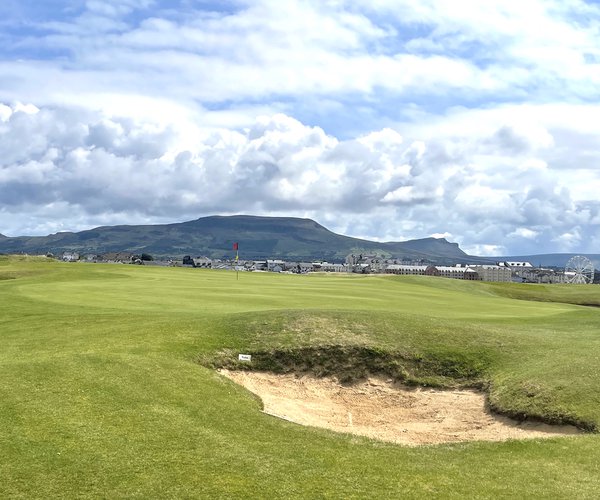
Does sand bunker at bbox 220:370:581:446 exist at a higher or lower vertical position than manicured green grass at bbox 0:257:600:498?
lower

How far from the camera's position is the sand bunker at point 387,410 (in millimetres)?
16938

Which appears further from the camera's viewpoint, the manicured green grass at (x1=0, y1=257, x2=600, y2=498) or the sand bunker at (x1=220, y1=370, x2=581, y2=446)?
the sand bunker at (x1=220, y1=370, x2=581, y2=446)

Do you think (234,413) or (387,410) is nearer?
(234,413)

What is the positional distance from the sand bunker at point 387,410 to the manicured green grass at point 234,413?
35.2 inches

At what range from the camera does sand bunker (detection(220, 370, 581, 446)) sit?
16938 mm

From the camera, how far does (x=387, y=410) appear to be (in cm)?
2050

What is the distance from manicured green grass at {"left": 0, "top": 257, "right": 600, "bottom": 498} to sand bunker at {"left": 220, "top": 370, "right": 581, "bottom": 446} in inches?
35.2

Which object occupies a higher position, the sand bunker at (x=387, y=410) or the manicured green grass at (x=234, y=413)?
the manicured green grass at (x=234, y=413)

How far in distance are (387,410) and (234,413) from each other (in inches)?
269

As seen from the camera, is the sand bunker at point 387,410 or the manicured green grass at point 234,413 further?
the sand bunker at point 387,410

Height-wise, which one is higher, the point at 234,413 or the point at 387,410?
the point at 234,413

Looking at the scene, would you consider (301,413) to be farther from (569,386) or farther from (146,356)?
(569,386)

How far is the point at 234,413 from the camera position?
15.8 m

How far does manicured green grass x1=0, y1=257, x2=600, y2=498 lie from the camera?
1104 cm
